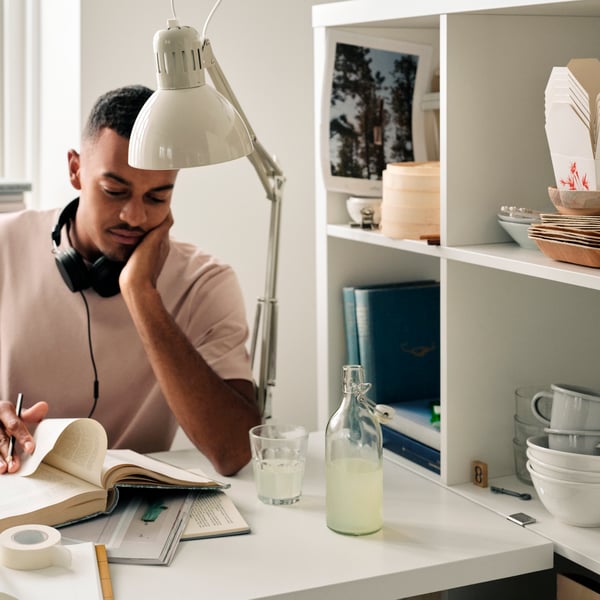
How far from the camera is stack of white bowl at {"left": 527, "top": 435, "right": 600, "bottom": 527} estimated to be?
4.36ft

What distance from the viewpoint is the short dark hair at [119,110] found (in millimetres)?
1810

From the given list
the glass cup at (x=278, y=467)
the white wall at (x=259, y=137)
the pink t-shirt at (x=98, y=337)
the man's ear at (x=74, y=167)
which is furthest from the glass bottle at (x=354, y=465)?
the white wall at (x=259, y=137)

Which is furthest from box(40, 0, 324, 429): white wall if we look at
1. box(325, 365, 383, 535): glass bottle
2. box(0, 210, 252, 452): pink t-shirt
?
box(325, 365, 383, 535): glass bottle

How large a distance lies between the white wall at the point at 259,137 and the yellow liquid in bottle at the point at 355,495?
4.26 feet

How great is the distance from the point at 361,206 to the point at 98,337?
22.7 inches

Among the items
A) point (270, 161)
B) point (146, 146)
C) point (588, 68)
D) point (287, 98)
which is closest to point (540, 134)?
point (588, 68)

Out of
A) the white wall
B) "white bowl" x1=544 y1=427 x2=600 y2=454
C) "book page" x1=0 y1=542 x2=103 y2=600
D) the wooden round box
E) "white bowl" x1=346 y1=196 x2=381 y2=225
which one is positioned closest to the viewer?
"book page" x1=0 y1=542 x2=103 y2=600

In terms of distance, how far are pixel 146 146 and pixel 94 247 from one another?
2.37ft

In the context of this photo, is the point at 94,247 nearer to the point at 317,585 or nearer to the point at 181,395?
the point at 181,395

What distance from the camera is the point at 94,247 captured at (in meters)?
1.95

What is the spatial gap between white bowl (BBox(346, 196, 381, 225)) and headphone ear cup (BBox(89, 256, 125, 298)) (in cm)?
46

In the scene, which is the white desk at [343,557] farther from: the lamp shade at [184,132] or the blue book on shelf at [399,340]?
the lamp shade at [184,132]

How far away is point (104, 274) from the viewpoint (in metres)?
1.91

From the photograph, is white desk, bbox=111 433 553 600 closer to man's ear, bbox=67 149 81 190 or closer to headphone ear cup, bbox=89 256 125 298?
headphone ear cup, bbox=89 256 125 298
